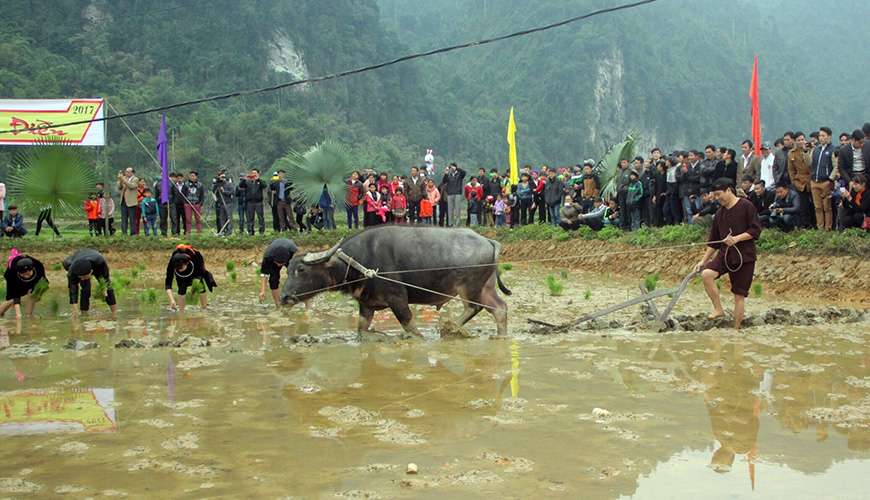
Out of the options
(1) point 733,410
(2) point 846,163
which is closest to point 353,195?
(2) point 846,163

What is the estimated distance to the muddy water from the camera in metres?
5.19

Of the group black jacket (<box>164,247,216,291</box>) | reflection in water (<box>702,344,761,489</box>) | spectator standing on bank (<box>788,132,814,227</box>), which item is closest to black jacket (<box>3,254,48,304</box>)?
black jacket (<box>164,247,216,291</box>)

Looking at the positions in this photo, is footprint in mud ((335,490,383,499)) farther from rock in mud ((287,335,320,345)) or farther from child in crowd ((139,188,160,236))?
child in crowd ((139,188,160,236))

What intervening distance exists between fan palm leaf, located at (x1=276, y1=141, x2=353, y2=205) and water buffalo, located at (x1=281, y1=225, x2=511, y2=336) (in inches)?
446

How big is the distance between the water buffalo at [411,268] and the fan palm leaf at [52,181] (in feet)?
38.7

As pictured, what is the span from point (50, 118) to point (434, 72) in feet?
174

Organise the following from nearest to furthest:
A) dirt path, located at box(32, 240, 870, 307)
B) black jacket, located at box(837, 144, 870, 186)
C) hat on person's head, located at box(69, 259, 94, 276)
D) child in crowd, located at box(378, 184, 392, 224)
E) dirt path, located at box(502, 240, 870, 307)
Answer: hat on person's head, located at box(69, 259, 94, 276) < dirt path, located at box(502, 240, 870, 307) < dirt path, located at box(32, 240, 870, 307) < black jacket, located at box(837, 144, 870, 186) < child in crowd, located at box(378, 184, 392, 224)

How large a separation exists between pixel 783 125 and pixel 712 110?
6439 mm

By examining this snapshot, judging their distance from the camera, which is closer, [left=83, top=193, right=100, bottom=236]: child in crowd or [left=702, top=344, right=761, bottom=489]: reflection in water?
[left=702, top=344, right=761, bottom=489]: reflection in water

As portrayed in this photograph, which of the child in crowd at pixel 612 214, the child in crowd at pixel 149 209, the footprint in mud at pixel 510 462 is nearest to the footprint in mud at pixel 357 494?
the footprint in mud at pixel 510 462

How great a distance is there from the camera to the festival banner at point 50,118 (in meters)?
25.7

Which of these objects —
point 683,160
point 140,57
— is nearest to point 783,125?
point 140,57

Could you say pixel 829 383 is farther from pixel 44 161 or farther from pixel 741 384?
pixel 44 161

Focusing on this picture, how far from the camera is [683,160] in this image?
17.0 m
